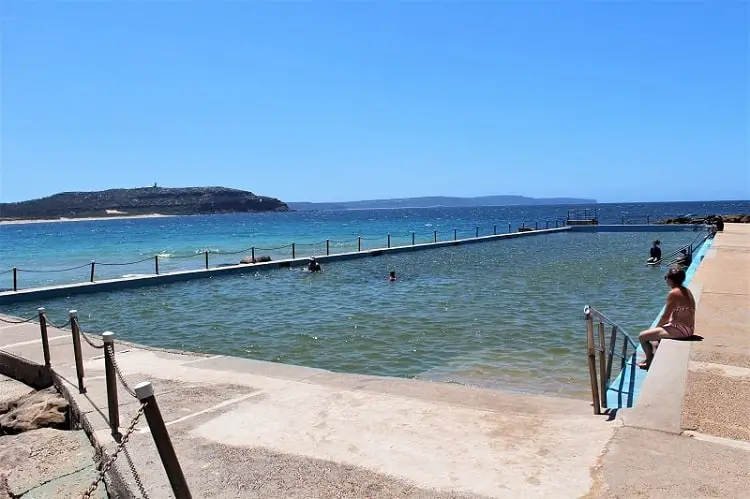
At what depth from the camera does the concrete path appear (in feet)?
15.1

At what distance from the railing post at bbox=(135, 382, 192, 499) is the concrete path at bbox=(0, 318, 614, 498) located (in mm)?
1039

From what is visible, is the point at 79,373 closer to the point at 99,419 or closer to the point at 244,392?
the point at 99,419

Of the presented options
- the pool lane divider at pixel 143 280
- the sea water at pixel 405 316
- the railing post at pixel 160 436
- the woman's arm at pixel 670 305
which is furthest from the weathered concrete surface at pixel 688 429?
the pool lane divider at pixel 143 280

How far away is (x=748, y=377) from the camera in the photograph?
691cm

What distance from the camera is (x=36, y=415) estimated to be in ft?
23.1

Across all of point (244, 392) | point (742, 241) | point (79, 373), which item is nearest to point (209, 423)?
point (244, 392)

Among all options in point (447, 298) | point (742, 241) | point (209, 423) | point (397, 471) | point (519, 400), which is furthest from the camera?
point (742, 241)

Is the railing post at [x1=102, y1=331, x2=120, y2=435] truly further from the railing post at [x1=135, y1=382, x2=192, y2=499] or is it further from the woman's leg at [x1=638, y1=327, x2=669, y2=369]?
the woman's leg at [x1=638, y1=327, x2=669, y2=369]

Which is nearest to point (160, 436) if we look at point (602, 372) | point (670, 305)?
point (602, 372)

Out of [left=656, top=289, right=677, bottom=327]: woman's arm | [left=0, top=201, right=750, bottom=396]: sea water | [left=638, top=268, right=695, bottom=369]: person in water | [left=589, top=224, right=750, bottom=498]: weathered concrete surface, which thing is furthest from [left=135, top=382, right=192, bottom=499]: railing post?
[left=656, top=289, right=677, bottom=327]: woman's arm

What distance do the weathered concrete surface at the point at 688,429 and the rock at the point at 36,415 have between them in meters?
6.11

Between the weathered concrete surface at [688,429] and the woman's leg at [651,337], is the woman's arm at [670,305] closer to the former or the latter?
the woman's leg at [651,337]

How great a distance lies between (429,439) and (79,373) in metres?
4.65

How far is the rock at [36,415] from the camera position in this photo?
6926 mm
